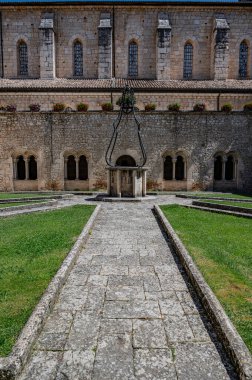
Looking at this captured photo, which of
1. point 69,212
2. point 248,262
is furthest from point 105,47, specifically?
point 248,262

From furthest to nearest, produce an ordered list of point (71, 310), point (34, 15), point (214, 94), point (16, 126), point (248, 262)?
point (34, 15) → point (214, 94) → point (16, 126) → point (248, 262) → point (71, 310)

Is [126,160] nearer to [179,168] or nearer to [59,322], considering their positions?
[179,168]

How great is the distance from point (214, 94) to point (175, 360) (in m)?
24.7

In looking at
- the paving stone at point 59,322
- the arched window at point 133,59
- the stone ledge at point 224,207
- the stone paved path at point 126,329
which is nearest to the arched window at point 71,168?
the stone ledge at point 224,207

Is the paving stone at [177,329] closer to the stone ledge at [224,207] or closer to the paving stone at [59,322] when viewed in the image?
the paving stone at [59,322]

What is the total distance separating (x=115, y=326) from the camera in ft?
13.1

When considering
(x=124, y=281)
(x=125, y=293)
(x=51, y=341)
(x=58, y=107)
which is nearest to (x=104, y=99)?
(x=58, y=107)

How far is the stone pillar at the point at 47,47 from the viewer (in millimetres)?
25797

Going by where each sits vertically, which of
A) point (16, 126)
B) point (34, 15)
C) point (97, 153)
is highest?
point (34, 15)

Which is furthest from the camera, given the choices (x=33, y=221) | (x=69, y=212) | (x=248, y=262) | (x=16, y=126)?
(x=16, y=126)


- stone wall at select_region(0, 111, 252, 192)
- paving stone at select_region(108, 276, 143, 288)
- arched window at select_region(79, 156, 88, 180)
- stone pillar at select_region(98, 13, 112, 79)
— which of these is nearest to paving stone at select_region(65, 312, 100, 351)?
paving stone at select_region(108, 276, 143, 288)

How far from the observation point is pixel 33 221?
10883 millimetres

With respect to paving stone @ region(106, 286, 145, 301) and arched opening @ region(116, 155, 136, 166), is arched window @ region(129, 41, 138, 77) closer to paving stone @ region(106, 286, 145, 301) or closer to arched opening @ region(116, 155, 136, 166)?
arched opening @ region(116, 155, 136, 166)

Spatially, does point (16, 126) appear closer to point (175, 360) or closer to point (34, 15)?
point (34, 15)
